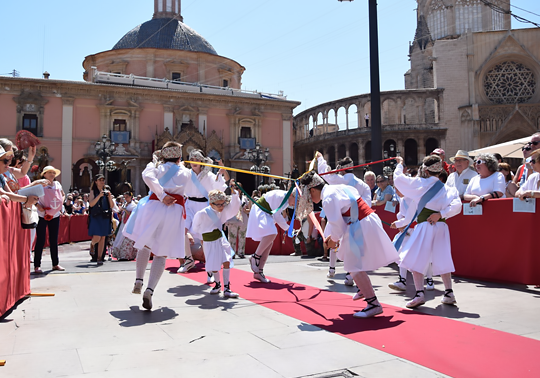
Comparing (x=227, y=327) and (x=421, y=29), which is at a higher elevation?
(x=421, y=29)

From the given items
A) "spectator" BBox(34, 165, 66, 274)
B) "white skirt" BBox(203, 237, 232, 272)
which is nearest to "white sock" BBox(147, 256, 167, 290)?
"white skirt" BBox(203, 237, 232, 272)

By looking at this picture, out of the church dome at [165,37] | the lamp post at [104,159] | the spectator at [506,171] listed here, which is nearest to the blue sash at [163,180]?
the spectator at [506,171]

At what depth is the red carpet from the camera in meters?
3.65

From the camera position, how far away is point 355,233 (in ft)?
17.6

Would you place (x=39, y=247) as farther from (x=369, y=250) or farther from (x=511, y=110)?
(x=511, y=110)

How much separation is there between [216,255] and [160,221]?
127 cm

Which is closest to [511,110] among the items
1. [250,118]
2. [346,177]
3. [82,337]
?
[250,118]

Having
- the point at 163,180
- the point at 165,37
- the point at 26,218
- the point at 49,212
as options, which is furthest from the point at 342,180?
the point at 165,37

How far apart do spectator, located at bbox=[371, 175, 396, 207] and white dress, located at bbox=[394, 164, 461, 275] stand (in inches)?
155

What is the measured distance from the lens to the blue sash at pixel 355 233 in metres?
5.31

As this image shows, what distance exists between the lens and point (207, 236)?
7043 millimetres

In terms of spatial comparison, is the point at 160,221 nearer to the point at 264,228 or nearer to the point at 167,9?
the point at 264,228

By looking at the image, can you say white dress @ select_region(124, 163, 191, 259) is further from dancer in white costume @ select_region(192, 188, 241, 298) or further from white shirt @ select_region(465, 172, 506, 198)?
white shirt @ select_region(465, 172, 506, 198)

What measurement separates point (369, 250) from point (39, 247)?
22.4 ft
